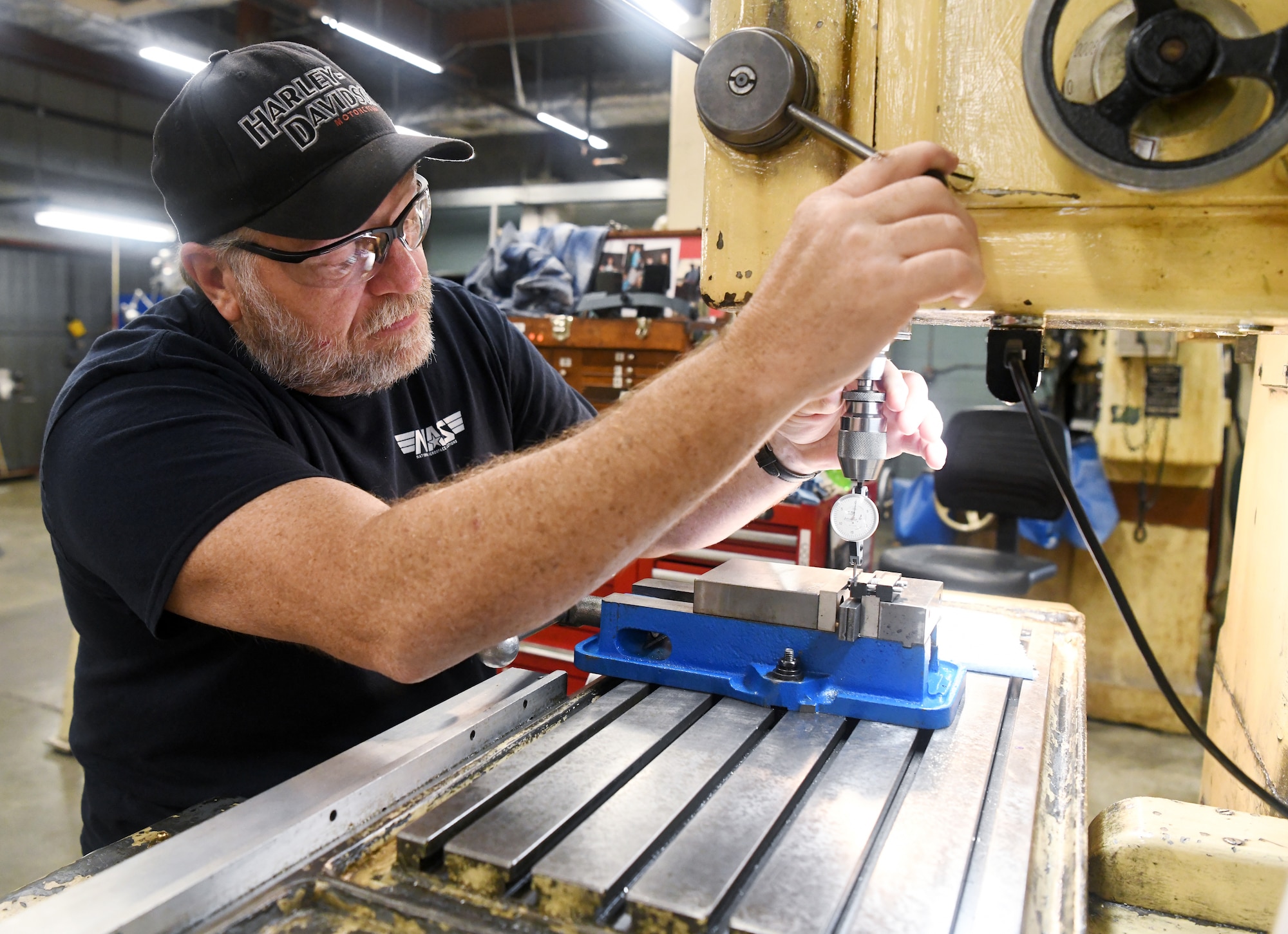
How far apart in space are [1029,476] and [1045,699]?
1946 mm

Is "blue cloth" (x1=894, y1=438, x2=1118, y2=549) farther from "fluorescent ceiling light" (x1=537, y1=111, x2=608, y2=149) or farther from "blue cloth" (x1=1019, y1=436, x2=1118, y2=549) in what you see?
"fluorescent ceiling light" (x1=537, y1=111, x2=608, y2=149)

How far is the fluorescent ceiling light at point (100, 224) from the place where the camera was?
6513mm

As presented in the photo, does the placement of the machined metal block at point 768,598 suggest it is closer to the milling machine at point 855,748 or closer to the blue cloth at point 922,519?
the milling machine at point 855,748

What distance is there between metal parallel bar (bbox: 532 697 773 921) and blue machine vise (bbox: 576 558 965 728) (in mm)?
54

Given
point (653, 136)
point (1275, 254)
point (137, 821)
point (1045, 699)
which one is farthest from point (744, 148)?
point (653, 136)

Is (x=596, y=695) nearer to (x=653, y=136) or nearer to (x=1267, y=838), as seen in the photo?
(x=1267, y=838)

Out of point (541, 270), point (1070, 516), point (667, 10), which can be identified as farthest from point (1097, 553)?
point (667, 10)

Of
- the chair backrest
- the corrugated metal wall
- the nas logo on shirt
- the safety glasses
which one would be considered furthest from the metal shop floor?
the corrugated metal wall

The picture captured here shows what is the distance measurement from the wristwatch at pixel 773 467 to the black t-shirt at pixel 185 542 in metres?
0.44

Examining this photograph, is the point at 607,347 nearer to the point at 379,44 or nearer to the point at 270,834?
the point at 270,834

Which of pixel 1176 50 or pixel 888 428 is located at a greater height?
pixel 1176 50

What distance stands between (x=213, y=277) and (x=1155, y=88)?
94 centimetres

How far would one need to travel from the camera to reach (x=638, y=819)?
0.66 meters

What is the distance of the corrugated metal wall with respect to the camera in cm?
714
